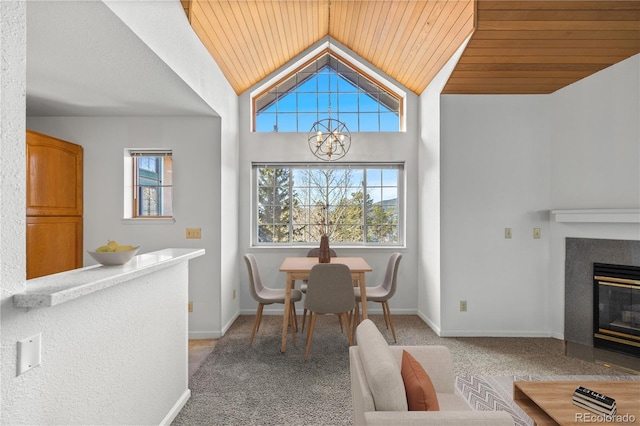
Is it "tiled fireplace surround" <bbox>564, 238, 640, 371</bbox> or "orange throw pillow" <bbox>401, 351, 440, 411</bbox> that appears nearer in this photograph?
"orange throw pillow" <bbox>401, 351, 440, 411</bbox>

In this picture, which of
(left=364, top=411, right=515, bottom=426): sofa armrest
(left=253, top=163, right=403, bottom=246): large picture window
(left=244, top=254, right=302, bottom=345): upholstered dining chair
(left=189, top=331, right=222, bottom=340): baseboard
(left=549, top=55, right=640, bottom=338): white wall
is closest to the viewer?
(left=364, top=411, right=515, bottom=426): sofa armrest

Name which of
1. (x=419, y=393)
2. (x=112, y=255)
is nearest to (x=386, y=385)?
(x=419, y=393)

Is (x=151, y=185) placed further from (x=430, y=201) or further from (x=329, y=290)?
(x=430, y=201)

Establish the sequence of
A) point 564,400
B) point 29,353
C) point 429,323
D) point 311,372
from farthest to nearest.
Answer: point 429,323 < point 311,372 < point 564,400 < point 29,353

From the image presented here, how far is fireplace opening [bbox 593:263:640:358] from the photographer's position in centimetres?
322

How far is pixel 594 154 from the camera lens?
3.42 metres

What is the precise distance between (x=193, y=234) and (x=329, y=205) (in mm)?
1856

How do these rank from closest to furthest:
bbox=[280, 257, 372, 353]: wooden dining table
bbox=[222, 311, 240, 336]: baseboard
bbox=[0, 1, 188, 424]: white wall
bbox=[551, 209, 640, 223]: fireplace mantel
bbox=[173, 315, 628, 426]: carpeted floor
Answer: bbox=[0, 1, 188, 424]: white wall
bbox=[173, 315, 628, 426]: carpeted floor
bbox=[551, 209, 640, 223]: fireplace mantel
bbox=[280, 257, 372, 353]: wooden dining table
bbox=[222, 311, 240, 336]: baseboard

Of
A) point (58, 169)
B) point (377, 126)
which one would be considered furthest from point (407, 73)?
point (58, 169)

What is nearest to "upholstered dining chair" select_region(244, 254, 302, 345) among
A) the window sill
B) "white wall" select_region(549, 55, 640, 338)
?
the window sill

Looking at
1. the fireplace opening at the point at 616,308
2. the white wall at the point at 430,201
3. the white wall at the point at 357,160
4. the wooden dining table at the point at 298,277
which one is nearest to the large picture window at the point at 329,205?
the white wall at the point at 357,160

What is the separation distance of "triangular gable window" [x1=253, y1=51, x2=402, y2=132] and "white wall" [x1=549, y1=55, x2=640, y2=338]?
6.35ft

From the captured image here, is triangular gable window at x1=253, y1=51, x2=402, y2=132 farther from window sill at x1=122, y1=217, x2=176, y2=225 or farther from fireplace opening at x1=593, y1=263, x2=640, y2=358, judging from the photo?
fireplace opening at x1=593, y1=263, x2=640, y2=358

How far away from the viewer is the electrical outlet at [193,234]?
12.4ft
